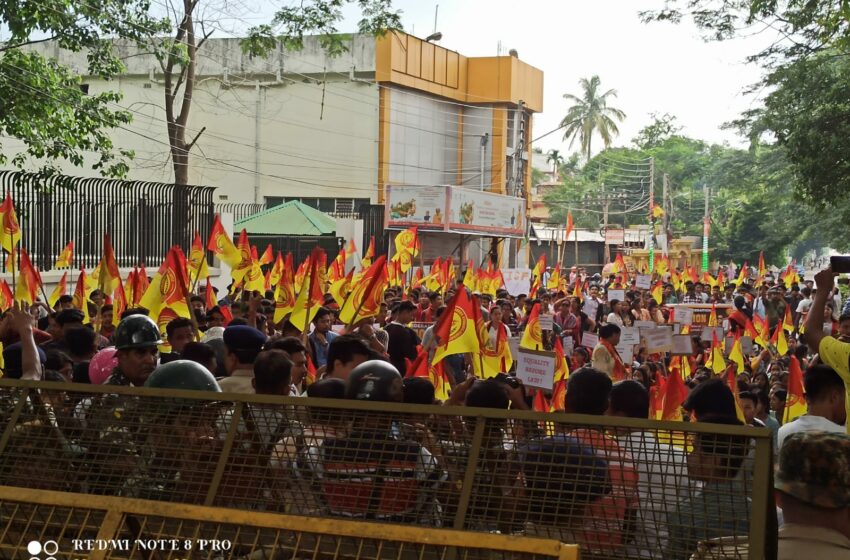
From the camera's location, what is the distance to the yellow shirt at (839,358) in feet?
15.7

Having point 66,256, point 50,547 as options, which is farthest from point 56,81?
point 50,547

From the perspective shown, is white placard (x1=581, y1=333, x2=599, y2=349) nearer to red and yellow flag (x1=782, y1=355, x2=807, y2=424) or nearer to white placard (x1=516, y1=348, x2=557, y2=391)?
white placard (x1=516, y1=348, x2=557, y2=391)

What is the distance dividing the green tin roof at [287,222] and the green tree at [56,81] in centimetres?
1129

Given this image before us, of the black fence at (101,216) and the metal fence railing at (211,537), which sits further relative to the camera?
the black fence at (101,216)

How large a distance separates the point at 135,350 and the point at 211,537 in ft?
9.48

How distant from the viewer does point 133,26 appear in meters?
15.6

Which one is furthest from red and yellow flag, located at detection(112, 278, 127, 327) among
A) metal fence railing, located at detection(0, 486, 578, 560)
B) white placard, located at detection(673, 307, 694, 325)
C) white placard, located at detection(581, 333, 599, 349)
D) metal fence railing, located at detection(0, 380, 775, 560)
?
metal fence railing, located at detection(0, 486, 578, 560)

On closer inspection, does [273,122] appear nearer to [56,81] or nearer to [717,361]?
[56,81]

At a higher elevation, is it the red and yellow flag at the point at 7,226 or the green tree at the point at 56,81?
the green tree at the point at 56,81

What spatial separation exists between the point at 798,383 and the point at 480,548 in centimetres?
610

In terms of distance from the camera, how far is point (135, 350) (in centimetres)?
519

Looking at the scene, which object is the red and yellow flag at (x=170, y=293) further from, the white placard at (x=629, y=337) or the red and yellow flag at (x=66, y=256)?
the red and yellow flag at (x=66, y=256)

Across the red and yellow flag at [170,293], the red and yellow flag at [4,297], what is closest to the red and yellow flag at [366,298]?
the red and yellow flag at [170,293]

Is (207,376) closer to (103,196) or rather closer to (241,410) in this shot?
(241,410)
